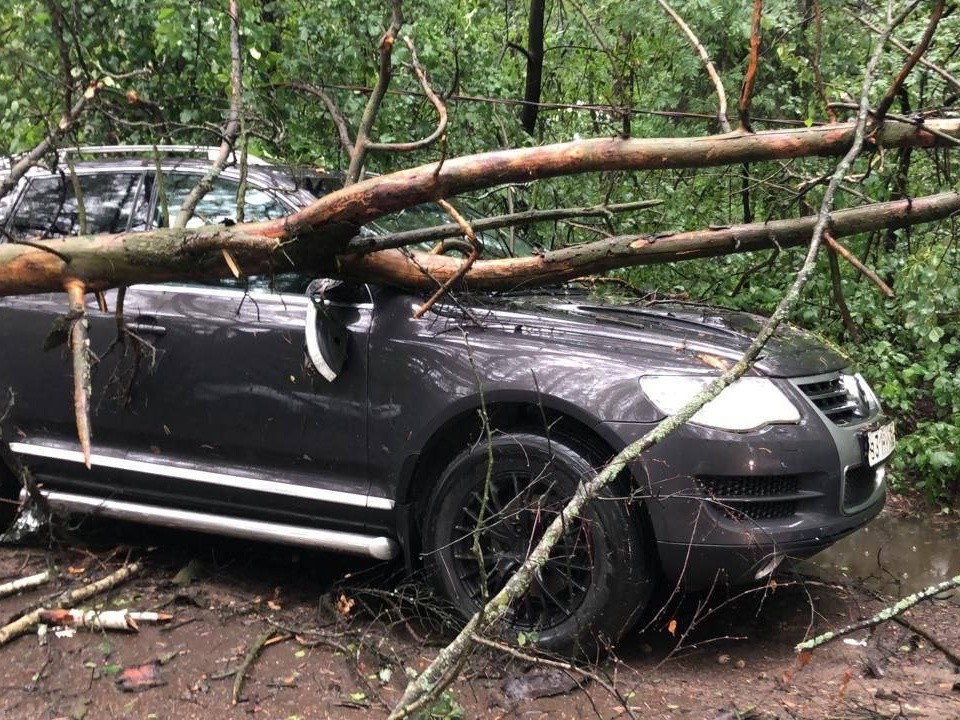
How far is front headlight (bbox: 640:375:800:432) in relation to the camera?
3.13m

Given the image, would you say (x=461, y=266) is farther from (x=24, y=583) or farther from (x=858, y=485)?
(x=24, y=583)

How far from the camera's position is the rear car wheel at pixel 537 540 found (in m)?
3.15

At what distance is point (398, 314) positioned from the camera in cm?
356

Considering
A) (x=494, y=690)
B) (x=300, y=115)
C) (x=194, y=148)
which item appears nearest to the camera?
(x=494, y=690)

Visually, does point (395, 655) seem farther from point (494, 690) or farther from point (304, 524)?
point (304, 524)

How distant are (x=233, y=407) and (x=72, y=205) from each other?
5.17 feet

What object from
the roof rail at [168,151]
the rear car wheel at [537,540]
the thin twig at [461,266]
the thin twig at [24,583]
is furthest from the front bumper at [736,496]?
the thin twig at [24,583]

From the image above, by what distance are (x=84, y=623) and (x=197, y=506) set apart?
2.07ft

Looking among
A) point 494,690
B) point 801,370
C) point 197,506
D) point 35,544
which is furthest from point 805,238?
point 35,544

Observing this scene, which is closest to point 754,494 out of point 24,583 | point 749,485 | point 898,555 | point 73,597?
point 749,485

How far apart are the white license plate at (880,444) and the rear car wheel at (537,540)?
977 mm

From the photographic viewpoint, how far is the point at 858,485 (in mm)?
3391

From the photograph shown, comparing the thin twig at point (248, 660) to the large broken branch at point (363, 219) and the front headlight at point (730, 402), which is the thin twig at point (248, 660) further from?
the front headlight at point (730, 402)

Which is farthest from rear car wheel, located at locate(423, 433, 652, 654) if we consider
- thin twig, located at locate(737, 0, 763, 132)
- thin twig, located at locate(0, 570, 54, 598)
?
thin twig, located at locate(0, 570, 54, 598)
